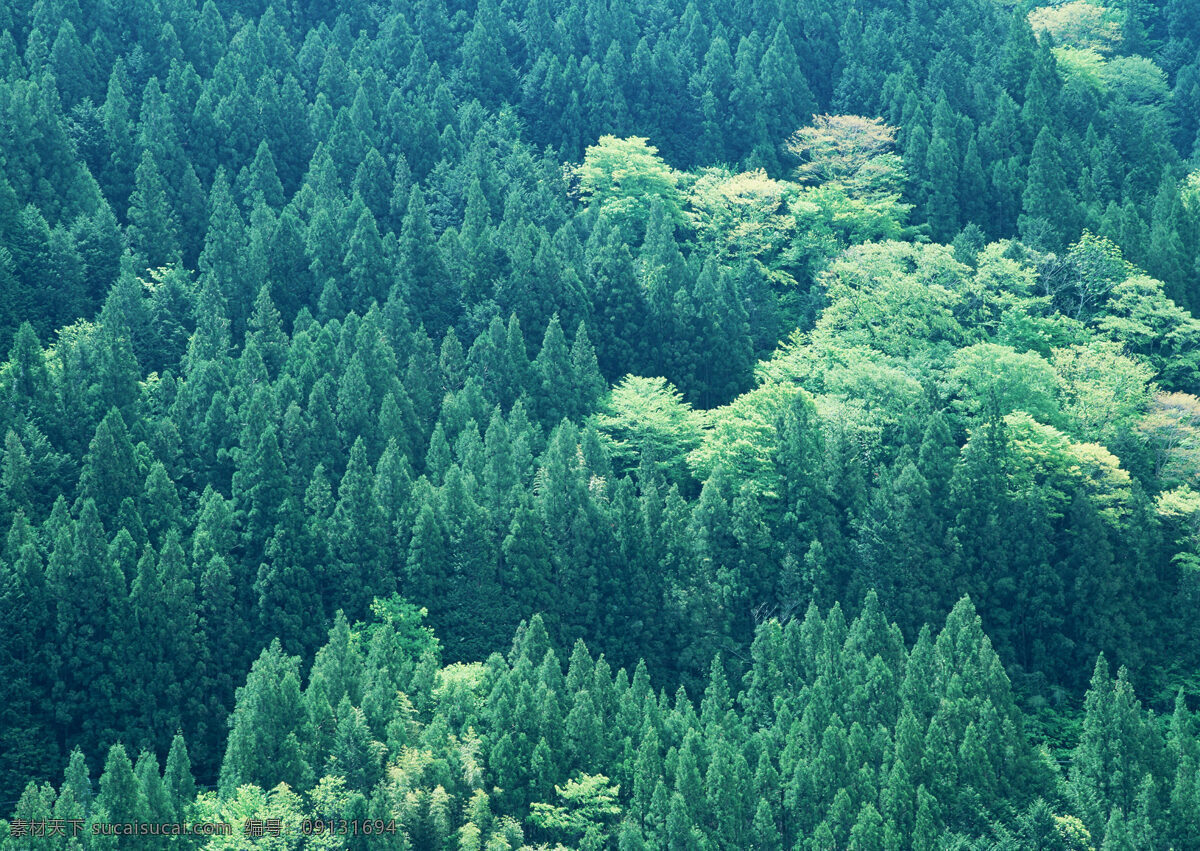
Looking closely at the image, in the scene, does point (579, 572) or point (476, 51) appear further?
point (476, 51)

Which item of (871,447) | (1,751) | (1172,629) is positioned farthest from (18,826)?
(1172,629)

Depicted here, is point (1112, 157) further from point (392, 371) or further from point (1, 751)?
point (1, 751)

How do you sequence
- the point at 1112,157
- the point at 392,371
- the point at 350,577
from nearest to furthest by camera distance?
the point at 350,577, the point at 392,371, the point at 1112,157

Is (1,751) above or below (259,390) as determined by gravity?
below

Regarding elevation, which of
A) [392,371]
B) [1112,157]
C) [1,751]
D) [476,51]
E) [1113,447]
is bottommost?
[1,751]

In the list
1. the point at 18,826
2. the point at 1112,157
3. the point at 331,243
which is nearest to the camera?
the point at 18,826

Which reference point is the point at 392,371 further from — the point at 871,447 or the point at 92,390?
the point at 871,447
